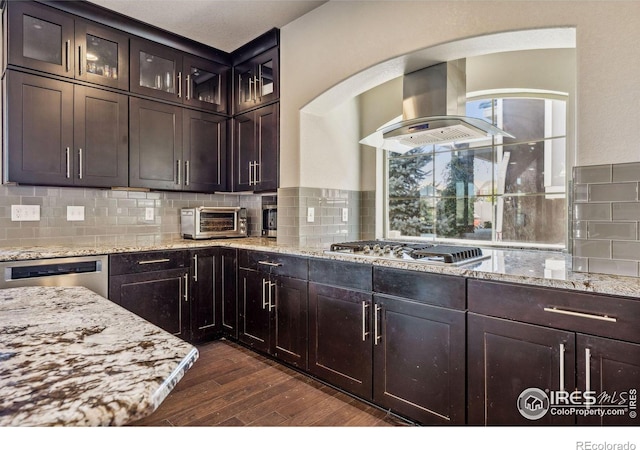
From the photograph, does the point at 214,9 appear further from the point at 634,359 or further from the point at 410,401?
the point at 634,359

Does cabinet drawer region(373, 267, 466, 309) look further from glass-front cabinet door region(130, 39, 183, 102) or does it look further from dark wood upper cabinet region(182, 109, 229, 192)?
glass-front cabinet door region(130, 39, 183, 102)

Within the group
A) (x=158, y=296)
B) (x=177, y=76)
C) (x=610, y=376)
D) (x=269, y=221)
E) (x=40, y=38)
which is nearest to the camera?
(x=610, y=376)

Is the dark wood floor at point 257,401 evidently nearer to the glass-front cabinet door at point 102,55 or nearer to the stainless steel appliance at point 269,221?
the stainless steel appliance at point 269,221

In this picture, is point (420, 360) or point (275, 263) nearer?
point (420, 360)

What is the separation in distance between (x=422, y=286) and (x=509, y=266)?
0.44m

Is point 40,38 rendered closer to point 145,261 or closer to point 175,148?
point 175,148

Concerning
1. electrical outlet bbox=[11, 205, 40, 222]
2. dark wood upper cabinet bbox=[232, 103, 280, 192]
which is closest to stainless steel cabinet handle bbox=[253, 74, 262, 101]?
dark wood upper cabinet bbox=[232, 103, 280, 192]

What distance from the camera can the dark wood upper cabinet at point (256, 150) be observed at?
314 cm

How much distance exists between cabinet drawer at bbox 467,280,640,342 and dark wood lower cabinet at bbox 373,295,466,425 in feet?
0.50

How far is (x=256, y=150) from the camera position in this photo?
3.31 metres

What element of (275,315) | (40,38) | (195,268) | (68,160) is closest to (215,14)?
(40,38)

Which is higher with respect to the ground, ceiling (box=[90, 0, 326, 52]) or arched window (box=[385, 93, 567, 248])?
ceiling (box=[90, 0, 326, 52])

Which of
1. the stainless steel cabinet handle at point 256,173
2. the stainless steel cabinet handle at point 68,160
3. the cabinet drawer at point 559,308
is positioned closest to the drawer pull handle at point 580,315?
the cabinet drawer at point 559,308

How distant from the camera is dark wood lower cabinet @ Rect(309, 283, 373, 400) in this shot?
212 centimetres
